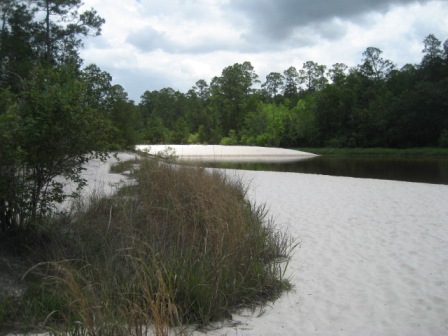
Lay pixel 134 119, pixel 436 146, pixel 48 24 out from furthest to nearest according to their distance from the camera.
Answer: pixel 436 146, pixel 134 119, pixel 48 24

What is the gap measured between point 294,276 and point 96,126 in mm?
3697

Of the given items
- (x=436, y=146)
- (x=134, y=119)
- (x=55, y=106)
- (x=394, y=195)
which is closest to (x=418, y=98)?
(x=436, y=146)

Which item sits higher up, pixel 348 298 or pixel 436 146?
pixel 436 146

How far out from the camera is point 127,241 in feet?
15.2

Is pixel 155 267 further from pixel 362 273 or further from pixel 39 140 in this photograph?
pixel 362 273

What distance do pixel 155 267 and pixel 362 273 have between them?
317 centimetres

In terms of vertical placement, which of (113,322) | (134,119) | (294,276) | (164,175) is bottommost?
(294,276)

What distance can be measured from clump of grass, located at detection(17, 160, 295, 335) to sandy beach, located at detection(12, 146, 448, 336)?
336 millimetres

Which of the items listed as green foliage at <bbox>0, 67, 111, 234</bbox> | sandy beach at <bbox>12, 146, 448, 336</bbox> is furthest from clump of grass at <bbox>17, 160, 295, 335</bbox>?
green foliage at <bbox>0, 67, 111, 234</bbox>

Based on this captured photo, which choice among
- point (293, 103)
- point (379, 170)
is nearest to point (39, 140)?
point (379, 170)

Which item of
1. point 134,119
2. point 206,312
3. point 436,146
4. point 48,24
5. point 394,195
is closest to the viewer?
point 206,312

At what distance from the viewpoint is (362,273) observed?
5.34 meters

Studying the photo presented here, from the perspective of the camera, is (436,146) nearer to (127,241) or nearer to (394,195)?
(394,195)

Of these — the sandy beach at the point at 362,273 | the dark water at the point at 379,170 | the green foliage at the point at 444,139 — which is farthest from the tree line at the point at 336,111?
the sandy beach at the point at 362,273
